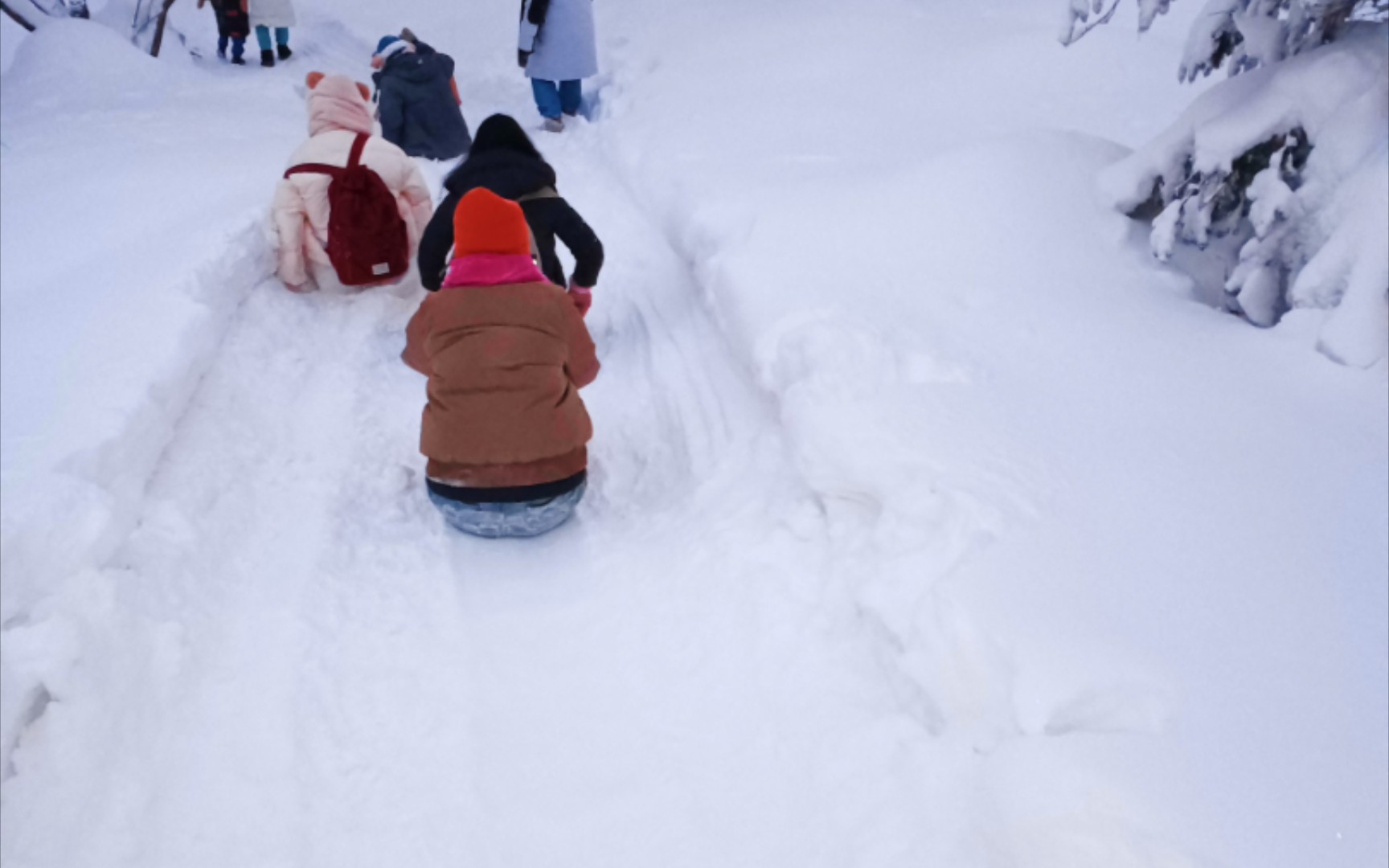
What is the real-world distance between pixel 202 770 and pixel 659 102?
651 centimetres

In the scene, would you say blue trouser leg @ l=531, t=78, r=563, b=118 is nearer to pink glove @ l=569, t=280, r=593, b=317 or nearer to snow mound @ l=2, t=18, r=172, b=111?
snow mound @ l=2, t=18, r=172, b=111

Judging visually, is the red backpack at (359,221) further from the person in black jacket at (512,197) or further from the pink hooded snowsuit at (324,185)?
the person in black jacket at (512,197)

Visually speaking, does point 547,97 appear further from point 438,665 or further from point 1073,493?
point 1073,493

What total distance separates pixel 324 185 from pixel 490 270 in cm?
186

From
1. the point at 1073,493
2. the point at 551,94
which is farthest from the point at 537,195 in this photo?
the point at 551,94

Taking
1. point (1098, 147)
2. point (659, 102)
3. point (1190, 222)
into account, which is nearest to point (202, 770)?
point (1190, 222)

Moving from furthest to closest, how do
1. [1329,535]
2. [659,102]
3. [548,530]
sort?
[659,102] → [548,530] → [1329,535]

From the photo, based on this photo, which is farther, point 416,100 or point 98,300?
point 416,100

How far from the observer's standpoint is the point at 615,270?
16.6ft

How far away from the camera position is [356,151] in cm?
434

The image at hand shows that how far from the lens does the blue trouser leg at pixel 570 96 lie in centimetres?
802

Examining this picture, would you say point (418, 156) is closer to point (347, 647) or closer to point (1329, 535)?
point (347, 647)

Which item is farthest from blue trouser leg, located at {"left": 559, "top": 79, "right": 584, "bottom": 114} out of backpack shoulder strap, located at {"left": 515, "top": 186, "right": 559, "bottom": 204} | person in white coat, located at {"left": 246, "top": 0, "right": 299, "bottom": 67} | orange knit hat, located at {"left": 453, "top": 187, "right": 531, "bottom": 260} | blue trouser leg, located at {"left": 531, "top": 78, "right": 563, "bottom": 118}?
orange knit hat, located at {"left": 453, "top": 187, "right": 531, "bottom": 260}

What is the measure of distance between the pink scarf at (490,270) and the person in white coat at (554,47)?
5172 mm
